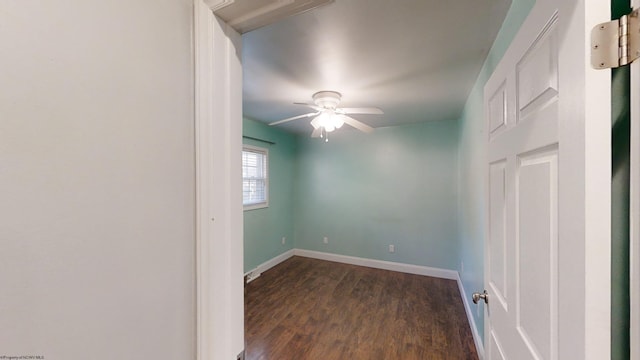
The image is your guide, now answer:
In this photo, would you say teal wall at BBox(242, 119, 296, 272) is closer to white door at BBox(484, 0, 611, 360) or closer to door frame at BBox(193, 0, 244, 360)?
door frame at BBox(193, 0, 244, 360)

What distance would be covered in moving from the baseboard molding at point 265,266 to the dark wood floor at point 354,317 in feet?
0.35

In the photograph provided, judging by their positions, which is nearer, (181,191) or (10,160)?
(10,160)

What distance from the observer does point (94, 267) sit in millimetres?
466

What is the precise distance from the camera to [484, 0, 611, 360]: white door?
0.48m

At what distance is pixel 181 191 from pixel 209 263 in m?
0.21

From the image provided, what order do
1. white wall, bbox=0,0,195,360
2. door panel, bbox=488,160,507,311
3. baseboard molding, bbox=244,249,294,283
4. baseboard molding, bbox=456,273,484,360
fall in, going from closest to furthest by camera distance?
white wall, bbox=0,0,195,360 < door panel, bbox=488,160,507,311 < baseboard molding, bbox=456,273,484,360 < baseboard molding, bbox=244,249,294,283

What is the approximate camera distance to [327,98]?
2361mm

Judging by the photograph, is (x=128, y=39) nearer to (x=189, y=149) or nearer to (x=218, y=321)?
(x=189, y=149)

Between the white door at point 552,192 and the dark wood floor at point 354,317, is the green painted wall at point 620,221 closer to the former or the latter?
the white door at point 552,192

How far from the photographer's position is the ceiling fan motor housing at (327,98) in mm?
2352

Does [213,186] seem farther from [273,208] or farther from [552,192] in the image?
[273,208]

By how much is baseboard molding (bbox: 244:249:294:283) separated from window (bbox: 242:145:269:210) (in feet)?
3.13

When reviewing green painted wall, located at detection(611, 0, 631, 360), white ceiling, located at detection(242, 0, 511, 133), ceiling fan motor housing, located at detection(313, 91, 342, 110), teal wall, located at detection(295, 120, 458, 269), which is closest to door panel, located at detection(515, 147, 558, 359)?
green painted wall, located at detection(611, 0, 631, 360)

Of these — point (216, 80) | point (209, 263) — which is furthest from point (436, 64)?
point (209, 263)
